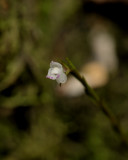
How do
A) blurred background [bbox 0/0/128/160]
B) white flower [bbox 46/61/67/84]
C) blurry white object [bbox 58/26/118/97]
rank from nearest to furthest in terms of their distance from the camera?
white flower [bbox 46/61/67/84] → blurred background [bbox 0/0/128/160] → blurry white object [bbox 58/26/118/97]

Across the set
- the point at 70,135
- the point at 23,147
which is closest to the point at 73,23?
the point at 70,135

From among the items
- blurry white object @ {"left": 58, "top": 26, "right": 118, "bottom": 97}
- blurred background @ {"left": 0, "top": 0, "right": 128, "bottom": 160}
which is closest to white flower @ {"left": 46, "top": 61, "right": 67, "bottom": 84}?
blurred background @ {"left": 0, "top": 0, "right": 128, "bottom": 160}

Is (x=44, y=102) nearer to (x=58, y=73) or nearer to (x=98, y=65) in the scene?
(x=98, y=65)

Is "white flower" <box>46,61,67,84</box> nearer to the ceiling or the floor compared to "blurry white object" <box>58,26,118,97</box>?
nearer to the ceiling

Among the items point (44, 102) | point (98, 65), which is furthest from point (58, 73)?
point (98, 65)

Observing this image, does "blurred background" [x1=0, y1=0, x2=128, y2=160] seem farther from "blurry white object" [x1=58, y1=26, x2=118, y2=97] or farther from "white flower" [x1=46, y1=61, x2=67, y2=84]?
"white flower" [x1=46, y1=61, x2=67, y2=84]

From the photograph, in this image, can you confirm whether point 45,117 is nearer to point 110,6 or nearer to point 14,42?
point 14,42

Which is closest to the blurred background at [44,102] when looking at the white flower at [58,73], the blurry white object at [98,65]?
the blurry white object at [98,65]

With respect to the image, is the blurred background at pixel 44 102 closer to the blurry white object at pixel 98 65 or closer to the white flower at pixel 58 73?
the blurry white object at pixel 98 65
